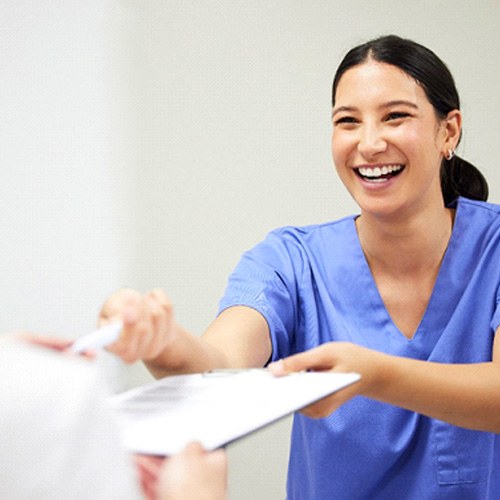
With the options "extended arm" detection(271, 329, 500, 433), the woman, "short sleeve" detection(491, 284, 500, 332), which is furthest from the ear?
"extended arm" detection(271, 329, 500, 433)

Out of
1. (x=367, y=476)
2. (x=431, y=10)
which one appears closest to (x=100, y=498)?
(x=367, y=476)

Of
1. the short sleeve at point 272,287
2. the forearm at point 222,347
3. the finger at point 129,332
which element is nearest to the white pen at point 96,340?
the finger at point 129,332

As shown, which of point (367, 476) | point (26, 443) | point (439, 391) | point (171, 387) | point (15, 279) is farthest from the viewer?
point (15, 279)

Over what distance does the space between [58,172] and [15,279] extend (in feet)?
0.83

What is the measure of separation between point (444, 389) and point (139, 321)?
371 millimetres

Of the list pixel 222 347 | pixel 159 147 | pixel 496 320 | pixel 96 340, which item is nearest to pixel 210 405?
pixel 96 340

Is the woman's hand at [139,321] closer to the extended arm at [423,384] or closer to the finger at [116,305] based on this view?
the finger at [116,305]

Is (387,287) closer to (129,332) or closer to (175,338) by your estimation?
(175,338)

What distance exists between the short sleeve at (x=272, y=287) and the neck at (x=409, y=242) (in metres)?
0.12

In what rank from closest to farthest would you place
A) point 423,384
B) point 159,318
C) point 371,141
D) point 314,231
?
point 159,318
point 423,384
point 371,141
point 314,231

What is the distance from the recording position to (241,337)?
1045 millimetres

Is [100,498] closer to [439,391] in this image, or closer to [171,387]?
[171,387]

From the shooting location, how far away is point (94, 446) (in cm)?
44

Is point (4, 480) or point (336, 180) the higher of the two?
point (336, 180)
